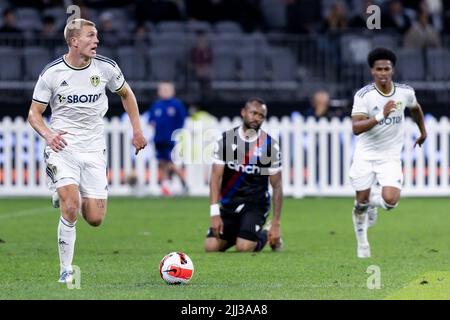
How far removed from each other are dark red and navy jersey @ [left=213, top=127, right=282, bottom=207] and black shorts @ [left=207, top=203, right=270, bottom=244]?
3.4 inches

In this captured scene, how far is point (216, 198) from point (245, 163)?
2.27 ft

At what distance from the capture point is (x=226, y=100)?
1065 inches

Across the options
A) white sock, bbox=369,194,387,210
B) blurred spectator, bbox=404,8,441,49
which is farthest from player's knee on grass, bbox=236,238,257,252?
blurred spectator, bbox=404,8,441,49

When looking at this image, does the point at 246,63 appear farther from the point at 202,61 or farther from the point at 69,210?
the point at 69,210

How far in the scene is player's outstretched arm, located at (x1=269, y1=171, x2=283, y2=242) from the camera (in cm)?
1527

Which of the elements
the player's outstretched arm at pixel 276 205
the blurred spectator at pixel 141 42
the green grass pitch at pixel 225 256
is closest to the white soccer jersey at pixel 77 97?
the green grass pitch at pixel 225 256

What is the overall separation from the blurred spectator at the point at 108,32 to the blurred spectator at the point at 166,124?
2.41 metres

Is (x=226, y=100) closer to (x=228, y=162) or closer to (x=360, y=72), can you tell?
(x=360, y=72)

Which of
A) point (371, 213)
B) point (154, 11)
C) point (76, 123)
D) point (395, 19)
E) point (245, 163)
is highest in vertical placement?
point (154, 11)

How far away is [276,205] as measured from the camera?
15.3 meters

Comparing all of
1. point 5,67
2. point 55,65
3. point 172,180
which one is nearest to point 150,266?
point 55,65

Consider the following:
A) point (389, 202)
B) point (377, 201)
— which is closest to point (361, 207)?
point (377, 201)

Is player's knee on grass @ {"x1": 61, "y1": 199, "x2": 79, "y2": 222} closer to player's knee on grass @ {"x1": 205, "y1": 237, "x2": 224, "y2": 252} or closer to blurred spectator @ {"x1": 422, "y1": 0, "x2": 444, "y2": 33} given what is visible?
player's knee on grass @ {"x1": 205, "y1": 237, "x2": 224, "y2": 252}

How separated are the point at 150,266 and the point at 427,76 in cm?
1470
